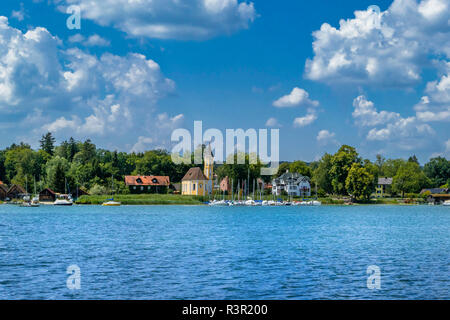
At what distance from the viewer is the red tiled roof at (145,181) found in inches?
6339

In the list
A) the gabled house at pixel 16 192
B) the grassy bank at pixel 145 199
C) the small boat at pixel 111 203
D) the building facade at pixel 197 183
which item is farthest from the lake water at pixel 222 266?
the gabled house at pixel 16 192

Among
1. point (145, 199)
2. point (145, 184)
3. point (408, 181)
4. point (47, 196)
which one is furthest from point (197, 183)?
point (408, 181)

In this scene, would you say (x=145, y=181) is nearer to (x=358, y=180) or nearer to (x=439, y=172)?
(x=358, y=180)

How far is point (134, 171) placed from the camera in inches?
7072

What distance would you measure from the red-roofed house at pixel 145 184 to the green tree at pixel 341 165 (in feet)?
175

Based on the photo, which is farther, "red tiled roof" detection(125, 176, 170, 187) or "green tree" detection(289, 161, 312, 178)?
"green tree" detection(289, 161, 312, 178)

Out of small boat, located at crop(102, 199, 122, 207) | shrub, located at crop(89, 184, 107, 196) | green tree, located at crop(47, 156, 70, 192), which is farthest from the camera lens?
shrub, located at crop(89, 184, 107, 196)

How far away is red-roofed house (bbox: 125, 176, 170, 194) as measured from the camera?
16026cm

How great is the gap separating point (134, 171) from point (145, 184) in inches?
779

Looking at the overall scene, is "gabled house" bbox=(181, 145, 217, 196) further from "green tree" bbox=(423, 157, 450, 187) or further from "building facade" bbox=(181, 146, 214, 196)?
"green tree" bbox=(423, 157, 450, 187)

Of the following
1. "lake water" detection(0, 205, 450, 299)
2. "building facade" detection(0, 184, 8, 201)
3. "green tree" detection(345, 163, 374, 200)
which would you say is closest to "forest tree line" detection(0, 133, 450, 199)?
"green tree" detection(345, 163, 374, 200)

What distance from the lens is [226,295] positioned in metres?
22.5

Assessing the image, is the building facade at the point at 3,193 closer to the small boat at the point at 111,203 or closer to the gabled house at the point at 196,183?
the small boat at the point at 111,203
